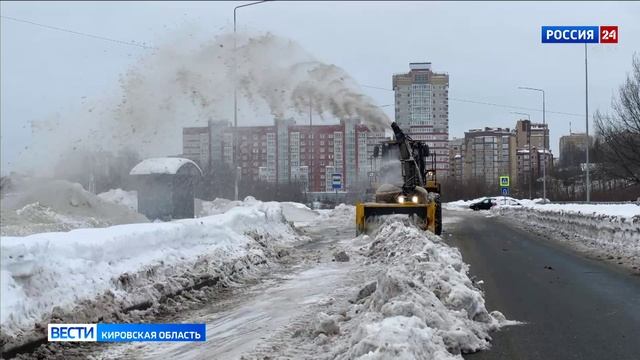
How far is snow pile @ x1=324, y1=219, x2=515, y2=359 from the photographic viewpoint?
5383 mm

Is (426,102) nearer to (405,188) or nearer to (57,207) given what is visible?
(405,188)

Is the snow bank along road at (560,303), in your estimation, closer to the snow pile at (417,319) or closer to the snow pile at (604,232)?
the snow pile at (417,319)

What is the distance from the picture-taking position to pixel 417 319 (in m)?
6.05

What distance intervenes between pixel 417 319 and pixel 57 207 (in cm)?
2403

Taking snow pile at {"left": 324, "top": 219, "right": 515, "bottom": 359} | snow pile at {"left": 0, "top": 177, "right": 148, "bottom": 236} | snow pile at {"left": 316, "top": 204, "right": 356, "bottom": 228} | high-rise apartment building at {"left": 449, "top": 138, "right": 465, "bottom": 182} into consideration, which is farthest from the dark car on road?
snow pile at {"left": 324, "top": 219, "right": 515, "bottom": 359}

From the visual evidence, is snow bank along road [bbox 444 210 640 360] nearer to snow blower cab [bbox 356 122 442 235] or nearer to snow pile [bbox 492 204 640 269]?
snow pile [bbox 492 204 640 269]

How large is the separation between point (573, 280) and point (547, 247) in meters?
8.64

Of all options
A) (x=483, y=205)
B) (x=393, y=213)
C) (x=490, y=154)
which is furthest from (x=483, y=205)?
(x=393, y=213)

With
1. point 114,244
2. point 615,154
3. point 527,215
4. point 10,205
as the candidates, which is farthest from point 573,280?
point 615,154

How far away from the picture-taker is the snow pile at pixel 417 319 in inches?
212

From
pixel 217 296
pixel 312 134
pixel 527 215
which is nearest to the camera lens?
pixel 217 296

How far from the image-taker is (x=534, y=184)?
86250 millimetres

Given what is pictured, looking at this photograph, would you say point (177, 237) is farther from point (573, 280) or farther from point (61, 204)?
point (61, 204)

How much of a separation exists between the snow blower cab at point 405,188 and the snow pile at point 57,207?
1144cm
